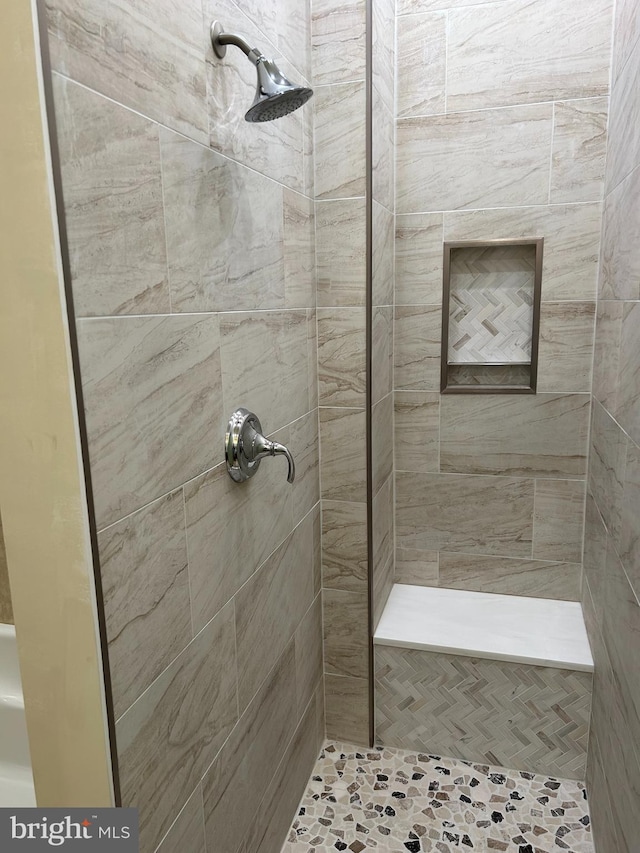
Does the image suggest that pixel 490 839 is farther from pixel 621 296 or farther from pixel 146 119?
pixel 146 119

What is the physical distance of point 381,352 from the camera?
6.24ft

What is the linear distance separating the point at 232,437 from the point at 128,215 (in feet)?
1.54

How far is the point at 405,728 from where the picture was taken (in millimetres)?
1950

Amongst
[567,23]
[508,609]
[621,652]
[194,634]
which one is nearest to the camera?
[194,634]

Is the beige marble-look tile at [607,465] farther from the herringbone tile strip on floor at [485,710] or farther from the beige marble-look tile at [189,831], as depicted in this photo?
the beige marble-look tile at [189,831]

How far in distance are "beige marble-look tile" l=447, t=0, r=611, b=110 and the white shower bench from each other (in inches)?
65.5

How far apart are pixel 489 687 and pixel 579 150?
1668mm

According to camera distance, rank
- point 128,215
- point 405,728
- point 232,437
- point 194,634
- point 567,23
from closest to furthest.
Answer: point 128,215 → point 194,634 → point 232,437 → point 567,23 → point 405,728

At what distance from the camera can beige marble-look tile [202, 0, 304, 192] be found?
41.9 inches

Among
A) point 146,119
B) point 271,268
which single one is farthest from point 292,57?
point 146,119

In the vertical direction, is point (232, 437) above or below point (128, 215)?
below

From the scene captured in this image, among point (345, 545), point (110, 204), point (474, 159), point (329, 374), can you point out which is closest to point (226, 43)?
point (110, 204)

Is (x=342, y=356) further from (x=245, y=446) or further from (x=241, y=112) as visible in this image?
(x=241, y=112)

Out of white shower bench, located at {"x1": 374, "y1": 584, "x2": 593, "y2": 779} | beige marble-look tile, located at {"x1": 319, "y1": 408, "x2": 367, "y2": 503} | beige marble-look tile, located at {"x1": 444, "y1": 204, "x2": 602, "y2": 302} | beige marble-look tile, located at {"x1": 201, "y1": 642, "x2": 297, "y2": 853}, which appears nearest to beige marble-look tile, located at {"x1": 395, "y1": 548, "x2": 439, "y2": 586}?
white shower bench, located at {"x1": 374, "y1": 584, "x2": 593, "y2": 779}
